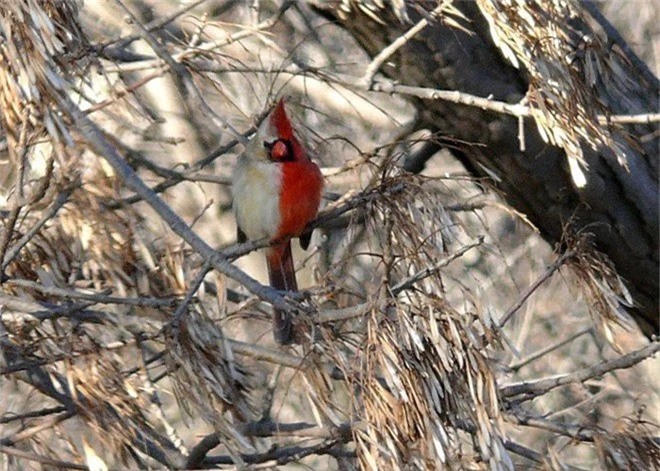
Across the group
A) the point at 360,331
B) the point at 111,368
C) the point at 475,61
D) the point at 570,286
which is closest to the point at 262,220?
the point at 475,61

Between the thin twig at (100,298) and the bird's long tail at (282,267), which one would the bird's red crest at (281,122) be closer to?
the bird's long tail at (282,267)

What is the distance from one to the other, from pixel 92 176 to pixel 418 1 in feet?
3.07

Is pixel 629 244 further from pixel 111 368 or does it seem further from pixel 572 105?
pixel 111 368

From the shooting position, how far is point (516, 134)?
121 inches

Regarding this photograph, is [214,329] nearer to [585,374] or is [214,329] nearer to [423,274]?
[423,274]

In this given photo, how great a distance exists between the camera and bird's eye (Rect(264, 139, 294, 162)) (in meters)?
3.13

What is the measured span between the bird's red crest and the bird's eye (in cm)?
3

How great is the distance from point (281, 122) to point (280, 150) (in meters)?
0.16

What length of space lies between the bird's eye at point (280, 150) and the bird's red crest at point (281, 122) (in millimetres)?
31

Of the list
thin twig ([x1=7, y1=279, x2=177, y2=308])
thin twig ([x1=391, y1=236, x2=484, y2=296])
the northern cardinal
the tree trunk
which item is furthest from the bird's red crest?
thin twig ([x1=391, y1=236, x2=484, y2=296])

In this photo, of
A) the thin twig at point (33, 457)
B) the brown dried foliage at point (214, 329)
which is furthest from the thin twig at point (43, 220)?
the thin twig at point (33, 457)

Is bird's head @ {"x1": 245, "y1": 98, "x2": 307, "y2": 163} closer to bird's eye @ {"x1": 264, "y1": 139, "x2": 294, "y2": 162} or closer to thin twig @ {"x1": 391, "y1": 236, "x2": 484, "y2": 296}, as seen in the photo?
bird's eye @ {"x1": 264, "y1": 139, "x2": 294, "y2": 162}

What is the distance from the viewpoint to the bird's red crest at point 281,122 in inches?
116

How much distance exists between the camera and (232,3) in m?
4.89
